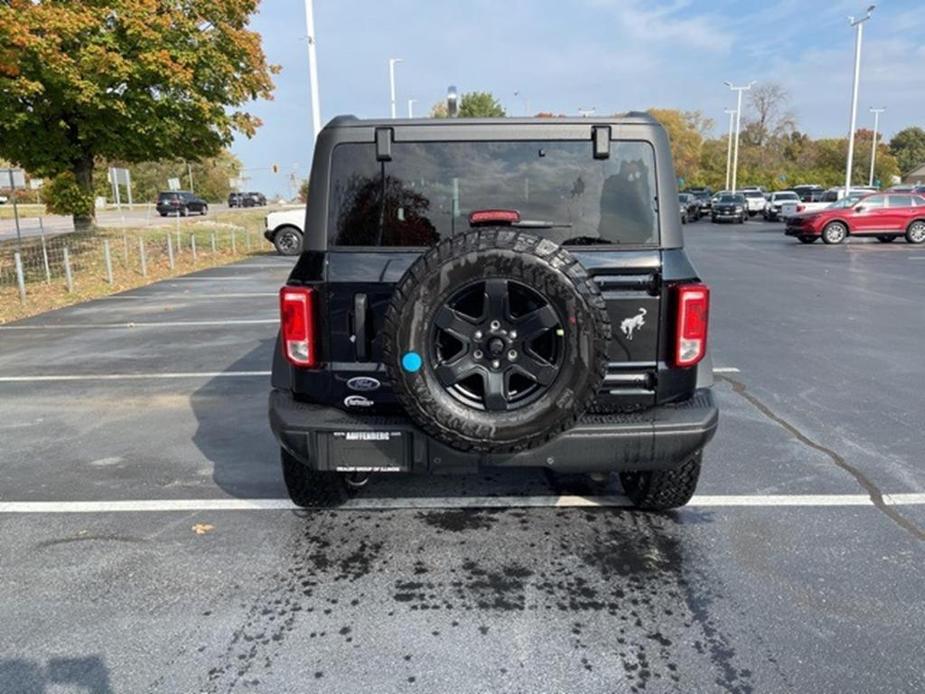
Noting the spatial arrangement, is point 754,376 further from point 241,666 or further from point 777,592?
point 241,666

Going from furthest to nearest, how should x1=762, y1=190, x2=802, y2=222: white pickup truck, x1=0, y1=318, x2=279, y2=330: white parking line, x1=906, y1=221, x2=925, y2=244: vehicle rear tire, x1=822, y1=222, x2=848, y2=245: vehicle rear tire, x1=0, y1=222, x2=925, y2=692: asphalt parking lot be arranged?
x1=762, y1=190, x2=802, y2=222: white pickup truck, x1=822, y1=222, x2=848, y2=245: vehicle rear tire, x1=906, y1=221, x2=925, y2=244: vehicle rear tire, x1=0, y1=318, x2=279, y2=330: white parking line, x1=0, y1=222, x2=925, y2=692: asphalt parking lot

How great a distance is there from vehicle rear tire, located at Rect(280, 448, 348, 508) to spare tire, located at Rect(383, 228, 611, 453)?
1048mm

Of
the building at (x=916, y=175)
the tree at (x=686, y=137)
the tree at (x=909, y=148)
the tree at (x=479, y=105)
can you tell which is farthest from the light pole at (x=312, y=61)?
the tree at (x=909, y=148)

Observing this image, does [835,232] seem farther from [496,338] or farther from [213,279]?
[496,338]

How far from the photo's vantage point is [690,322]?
127 inches

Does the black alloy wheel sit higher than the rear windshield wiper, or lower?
lower

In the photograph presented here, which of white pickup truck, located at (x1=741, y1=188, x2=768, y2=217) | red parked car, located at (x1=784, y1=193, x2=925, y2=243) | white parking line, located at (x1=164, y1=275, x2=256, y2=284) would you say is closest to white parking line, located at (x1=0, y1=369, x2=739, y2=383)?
white parking line, located at (x1=164, y1=275, x2=256, y2=284)

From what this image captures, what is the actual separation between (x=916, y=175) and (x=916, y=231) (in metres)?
84.1

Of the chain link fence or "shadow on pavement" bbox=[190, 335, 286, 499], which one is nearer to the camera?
"shadow on pavement" bbox=[190, 335, 286, 499]

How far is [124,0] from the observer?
592 inches

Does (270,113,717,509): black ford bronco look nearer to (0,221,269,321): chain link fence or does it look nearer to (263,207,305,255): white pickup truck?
(0,221,269,321): chain link fence

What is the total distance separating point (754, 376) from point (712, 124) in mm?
104097

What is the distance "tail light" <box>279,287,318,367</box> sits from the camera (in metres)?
3.27

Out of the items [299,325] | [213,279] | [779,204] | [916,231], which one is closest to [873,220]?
[916,231]
